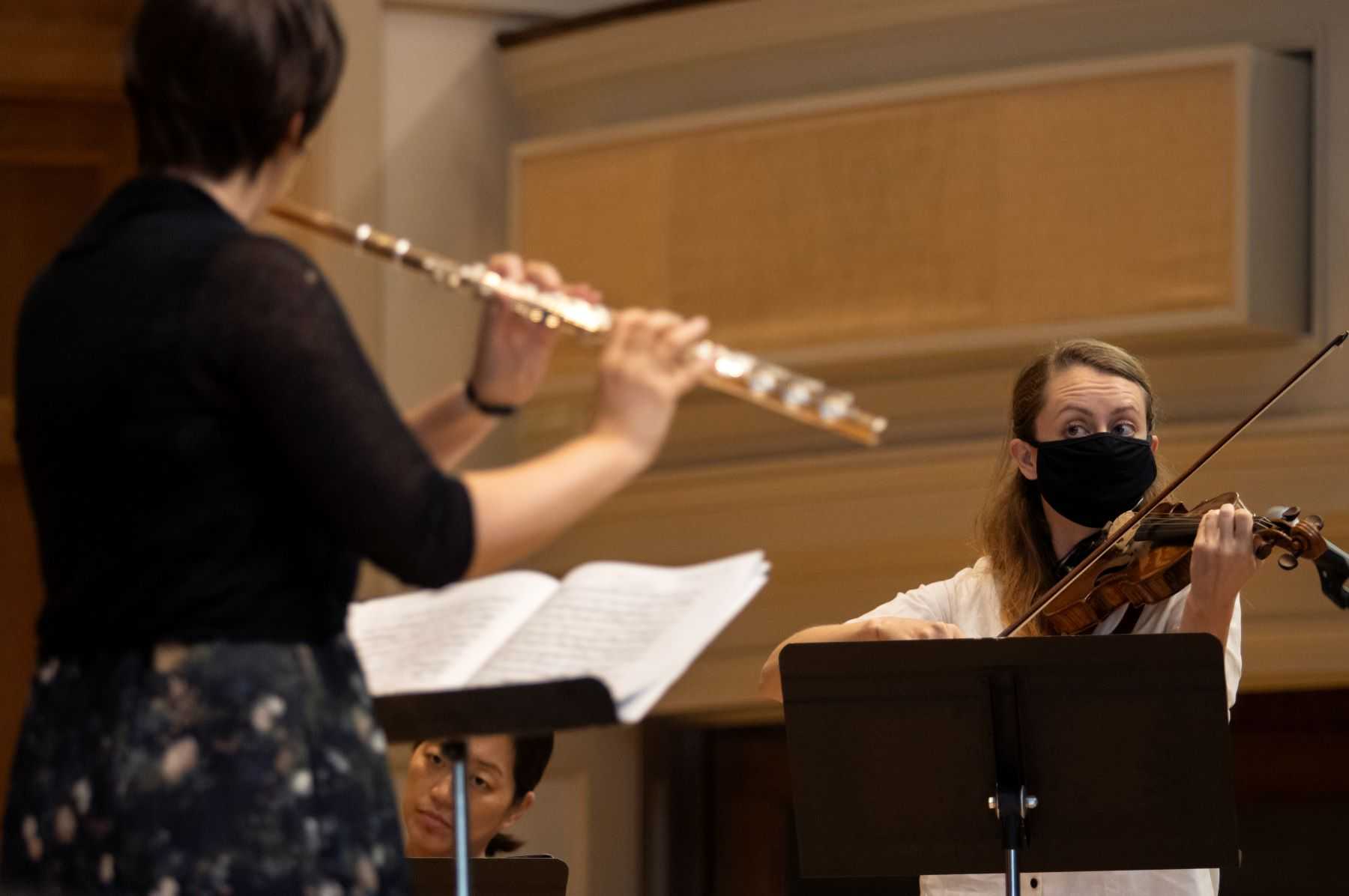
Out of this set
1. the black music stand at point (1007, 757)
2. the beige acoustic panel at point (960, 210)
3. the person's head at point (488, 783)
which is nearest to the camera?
the black music stand at point (1007, 757)

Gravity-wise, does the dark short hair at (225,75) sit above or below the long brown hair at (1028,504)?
above

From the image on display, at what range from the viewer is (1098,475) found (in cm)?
304

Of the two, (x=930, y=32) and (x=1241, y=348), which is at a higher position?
(x=930, y=32)

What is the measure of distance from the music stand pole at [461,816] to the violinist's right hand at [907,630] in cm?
81

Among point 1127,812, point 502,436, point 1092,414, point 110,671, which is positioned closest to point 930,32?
point 502,436

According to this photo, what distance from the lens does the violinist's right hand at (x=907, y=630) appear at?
9.02 feet

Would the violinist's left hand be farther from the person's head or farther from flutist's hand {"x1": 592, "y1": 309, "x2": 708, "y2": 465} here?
flutist's hand {"x1": 592, "y1": 309, "x2": 708, "y2": 465}

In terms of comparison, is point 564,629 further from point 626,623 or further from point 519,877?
point 519,877

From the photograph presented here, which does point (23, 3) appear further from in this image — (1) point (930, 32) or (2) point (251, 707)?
(2) point (251, 707)

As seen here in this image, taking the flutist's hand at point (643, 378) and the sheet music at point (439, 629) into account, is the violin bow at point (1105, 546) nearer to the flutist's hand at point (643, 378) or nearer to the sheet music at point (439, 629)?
A: the sheet music at point (439, 629)

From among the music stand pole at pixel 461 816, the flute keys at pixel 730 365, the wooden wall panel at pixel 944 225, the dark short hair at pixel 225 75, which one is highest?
the wooden wall panel at pixel 944 225

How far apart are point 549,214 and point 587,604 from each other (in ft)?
13.4

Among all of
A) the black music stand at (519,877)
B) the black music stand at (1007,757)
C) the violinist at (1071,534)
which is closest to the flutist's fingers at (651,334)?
the black music stand at (1007,757)

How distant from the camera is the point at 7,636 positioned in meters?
6.74
